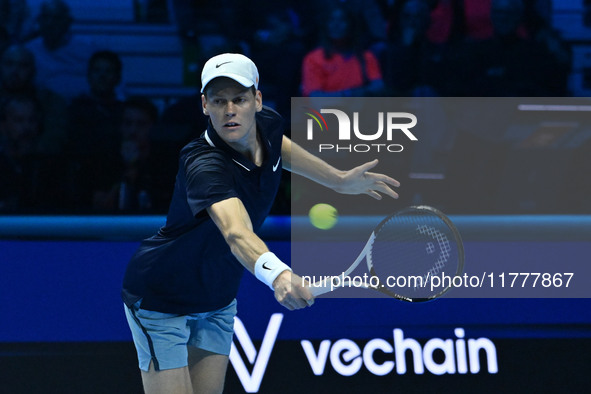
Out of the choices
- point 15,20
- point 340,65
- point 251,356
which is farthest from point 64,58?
point 251,356

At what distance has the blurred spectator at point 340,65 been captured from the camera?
455 cm

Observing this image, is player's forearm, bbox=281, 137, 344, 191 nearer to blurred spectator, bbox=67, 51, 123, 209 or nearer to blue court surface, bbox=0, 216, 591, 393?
blue court surface, bbox=0, 216, 591, 393

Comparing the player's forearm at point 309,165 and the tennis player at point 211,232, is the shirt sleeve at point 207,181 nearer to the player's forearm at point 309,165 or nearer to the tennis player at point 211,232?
the tennis player at point 211,232

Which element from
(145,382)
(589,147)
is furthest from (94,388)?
(589,147)

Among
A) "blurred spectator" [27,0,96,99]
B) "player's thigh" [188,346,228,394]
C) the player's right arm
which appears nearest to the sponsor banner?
"player's thigh" [188,346,228,394]

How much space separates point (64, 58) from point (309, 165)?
1897mm

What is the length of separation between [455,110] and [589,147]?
0.74m

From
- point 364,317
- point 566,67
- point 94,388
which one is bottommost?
point 94,388

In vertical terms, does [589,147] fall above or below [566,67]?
below

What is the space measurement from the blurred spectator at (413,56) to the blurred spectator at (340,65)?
0.28 ft

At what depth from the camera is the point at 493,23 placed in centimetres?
467

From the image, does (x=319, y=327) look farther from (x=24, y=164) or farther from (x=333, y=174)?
(x=24, y=164)

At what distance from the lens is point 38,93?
14.6ft

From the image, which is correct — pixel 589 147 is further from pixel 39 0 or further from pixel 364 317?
pixel 39 0
